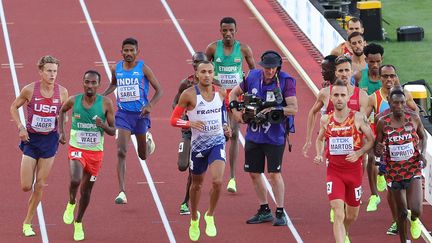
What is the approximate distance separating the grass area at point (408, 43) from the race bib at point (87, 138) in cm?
1207

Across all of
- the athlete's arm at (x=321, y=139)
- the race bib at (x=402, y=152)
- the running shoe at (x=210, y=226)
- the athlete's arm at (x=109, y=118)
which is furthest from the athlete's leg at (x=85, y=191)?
the race bib at (x=402, y=152)

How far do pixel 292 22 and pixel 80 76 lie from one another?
18.5ft

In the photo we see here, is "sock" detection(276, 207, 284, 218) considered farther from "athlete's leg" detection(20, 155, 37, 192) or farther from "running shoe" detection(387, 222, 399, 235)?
"athlete's leg" detection(20, 155, 37, 192)

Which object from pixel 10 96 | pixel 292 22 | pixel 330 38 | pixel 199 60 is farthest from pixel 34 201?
pixel 292 22

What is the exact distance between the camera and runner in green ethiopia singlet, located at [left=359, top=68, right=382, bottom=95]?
18.5 meters

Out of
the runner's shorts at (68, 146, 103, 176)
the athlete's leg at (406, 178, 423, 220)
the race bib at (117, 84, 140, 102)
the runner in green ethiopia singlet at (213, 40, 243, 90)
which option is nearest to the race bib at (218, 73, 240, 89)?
the runner in green ethiopia singlet at (213, 40, 243, 90)

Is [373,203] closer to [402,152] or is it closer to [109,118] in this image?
[402,152]

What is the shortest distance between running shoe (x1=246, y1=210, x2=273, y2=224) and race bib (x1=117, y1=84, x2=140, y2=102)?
239 cm

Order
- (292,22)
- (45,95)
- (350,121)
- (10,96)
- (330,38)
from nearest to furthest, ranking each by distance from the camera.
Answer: (350,121) → (45,95) → (10,96) → (330,38) → (292,22)

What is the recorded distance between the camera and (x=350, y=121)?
→ 53.6ft

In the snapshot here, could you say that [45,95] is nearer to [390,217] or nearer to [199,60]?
[199,60]

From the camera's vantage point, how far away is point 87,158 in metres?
17.3

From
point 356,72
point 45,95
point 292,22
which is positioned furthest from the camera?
point 292,22

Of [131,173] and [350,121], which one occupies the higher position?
[350,121]
